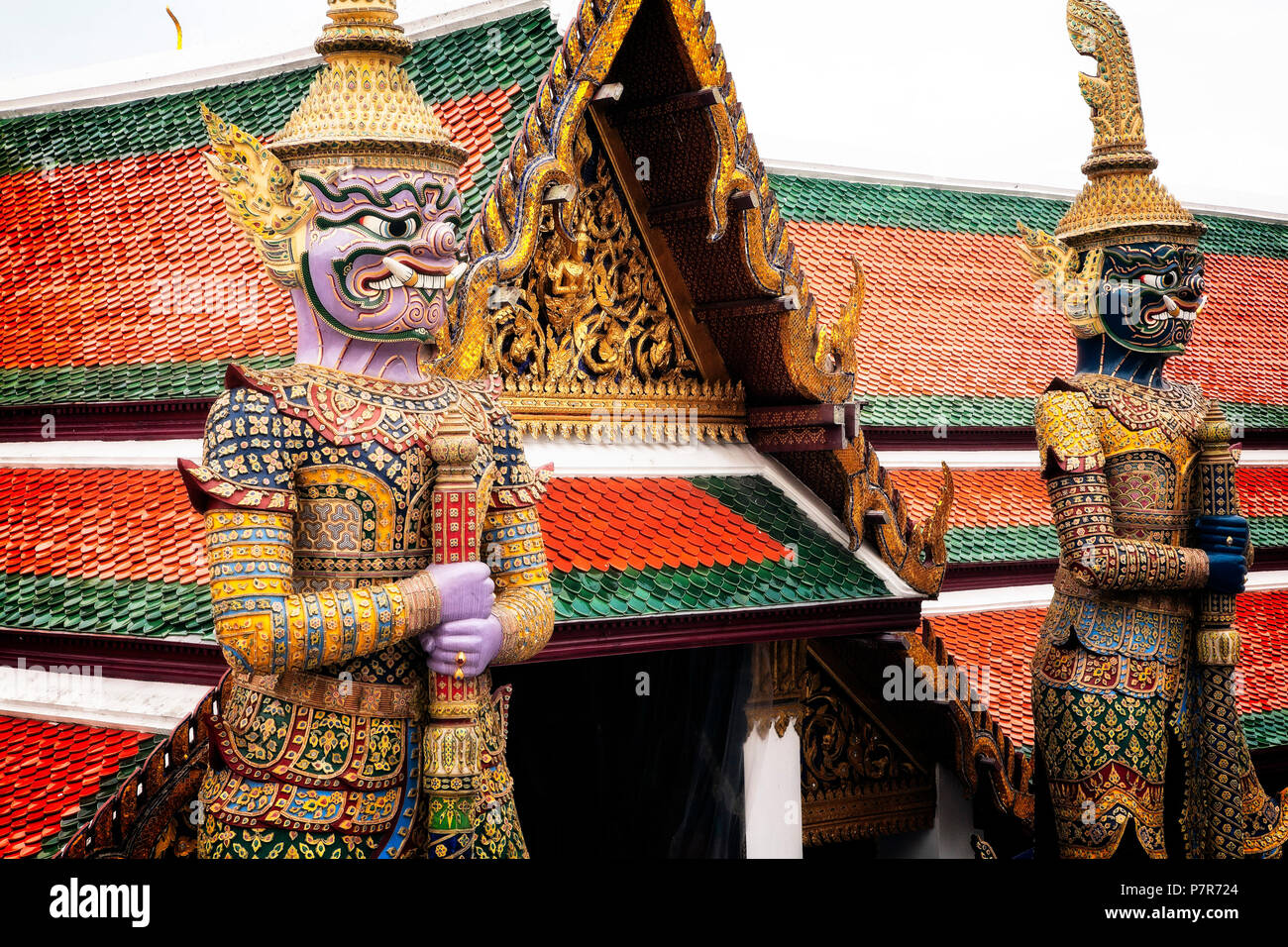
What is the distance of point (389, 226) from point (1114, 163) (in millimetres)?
3198

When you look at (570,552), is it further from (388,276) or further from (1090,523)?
(1090,523)

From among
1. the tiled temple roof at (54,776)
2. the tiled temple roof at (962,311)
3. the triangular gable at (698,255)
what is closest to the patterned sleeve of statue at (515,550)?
the triangular gable at (698,255)

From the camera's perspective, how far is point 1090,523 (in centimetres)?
588

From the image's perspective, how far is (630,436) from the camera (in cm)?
644

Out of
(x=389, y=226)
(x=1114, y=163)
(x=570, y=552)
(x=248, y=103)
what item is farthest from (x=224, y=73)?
(x=1114, y=163)

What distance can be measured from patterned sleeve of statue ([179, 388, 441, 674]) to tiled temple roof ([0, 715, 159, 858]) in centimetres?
115

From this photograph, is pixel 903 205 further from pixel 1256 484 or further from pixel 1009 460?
pixel 1256 484

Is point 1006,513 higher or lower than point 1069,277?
lower

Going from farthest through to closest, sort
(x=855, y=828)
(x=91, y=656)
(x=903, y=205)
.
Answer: (x=903, y=205) → (x=855, y=828) → (x=91, y=656)

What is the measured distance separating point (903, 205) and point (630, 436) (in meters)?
5.00
